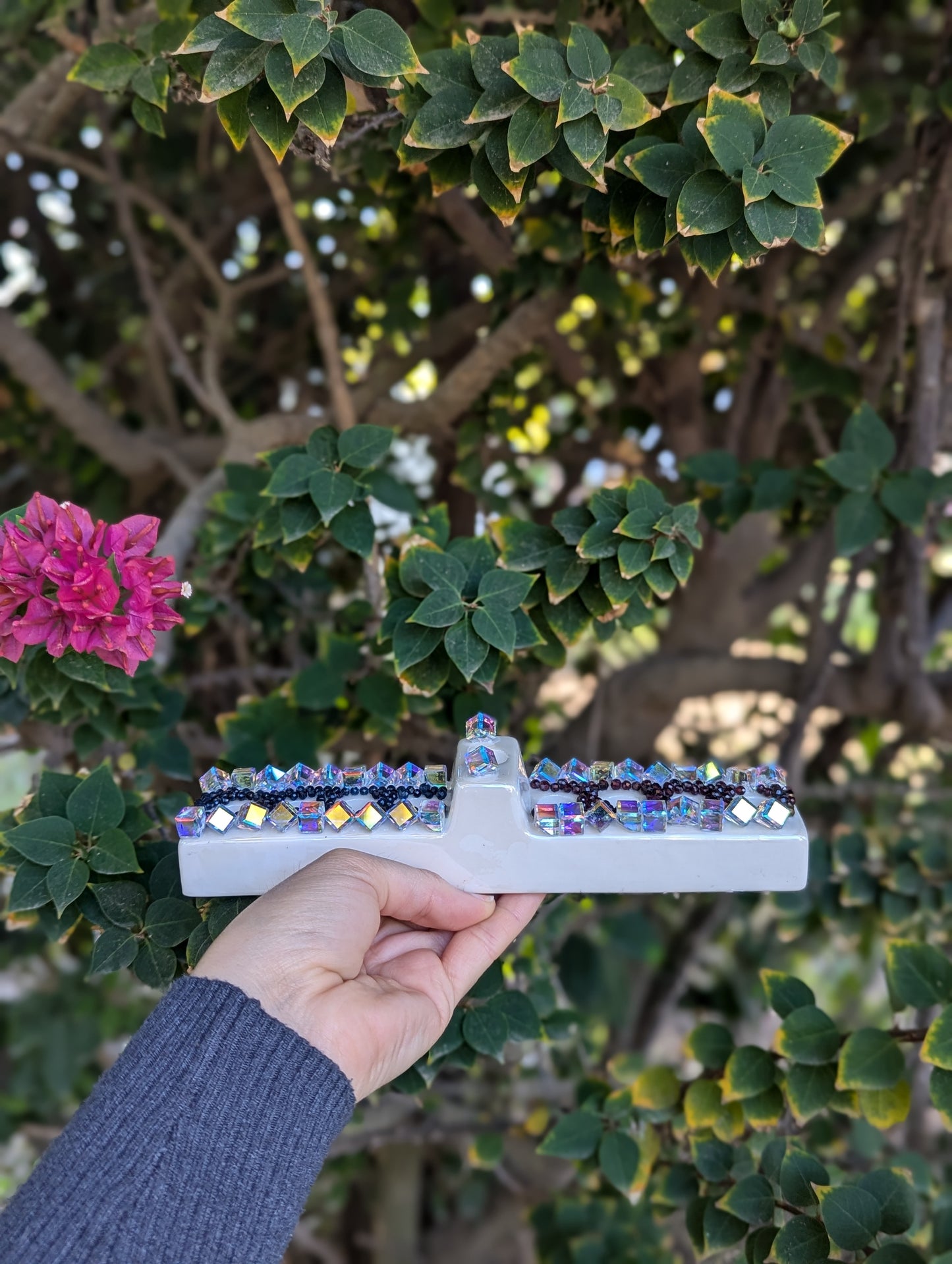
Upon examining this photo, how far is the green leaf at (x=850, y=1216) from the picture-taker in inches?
26.1

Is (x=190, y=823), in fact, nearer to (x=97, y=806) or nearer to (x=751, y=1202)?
(x=97, y=806)

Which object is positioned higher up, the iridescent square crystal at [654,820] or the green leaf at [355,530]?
the green leaf at [355,530]

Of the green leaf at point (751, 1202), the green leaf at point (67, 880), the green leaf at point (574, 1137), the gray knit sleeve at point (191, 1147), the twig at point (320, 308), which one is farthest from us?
the twig at point (320, 308)

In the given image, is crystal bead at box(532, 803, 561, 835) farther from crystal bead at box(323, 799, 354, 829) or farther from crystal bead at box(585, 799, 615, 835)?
crystal bead at box(323, 799, 354, 829)

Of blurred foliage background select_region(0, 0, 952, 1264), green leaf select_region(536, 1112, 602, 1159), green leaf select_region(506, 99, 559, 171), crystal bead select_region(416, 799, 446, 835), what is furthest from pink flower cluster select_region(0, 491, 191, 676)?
green leaf select_region(536, 1112, 602, 1159)

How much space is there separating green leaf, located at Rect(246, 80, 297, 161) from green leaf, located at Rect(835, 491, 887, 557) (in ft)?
1.80

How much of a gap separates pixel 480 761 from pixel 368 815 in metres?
0.09

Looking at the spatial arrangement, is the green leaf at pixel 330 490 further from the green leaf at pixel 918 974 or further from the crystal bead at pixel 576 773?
the green leaf at pixel 918 974

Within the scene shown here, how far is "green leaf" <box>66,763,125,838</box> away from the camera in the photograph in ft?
2.22

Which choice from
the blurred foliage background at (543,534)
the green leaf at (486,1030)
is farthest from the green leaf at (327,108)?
the green leaf at (486,1030)

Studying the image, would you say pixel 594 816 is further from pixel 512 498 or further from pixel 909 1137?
pixel 909 1137

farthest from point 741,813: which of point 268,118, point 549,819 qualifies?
point 268,118

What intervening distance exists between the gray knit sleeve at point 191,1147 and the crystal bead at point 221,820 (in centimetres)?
10

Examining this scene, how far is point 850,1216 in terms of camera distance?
67 centimetres
